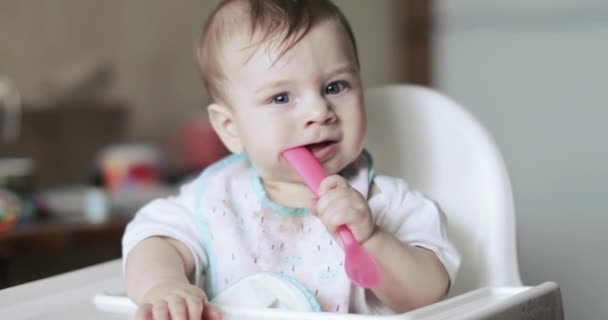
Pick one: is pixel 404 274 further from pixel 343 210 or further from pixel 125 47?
pixel 125 47

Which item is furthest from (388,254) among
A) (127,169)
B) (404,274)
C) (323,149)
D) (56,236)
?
(127,169)

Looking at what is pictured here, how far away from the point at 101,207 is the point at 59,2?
0.63 meters

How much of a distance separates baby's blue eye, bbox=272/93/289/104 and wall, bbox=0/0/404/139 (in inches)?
52.6

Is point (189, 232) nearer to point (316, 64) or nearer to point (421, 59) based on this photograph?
point (316, 64)

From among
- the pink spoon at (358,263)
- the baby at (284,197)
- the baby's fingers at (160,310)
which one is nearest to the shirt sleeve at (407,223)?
the baby at (284,197)

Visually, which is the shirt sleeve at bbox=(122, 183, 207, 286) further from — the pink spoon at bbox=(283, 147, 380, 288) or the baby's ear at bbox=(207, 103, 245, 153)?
the pink spoon at bbox=(283, 147, 380, 288)

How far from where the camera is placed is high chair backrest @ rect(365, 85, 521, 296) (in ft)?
3.13

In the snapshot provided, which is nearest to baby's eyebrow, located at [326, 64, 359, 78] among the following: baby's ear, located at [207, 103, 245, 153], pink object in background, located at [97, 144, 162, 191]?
baby's ear, located at [207, 103, 245, 153]

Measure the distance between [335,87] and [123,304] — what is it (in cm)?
26

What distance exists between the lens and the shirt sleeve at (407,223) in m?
0.83

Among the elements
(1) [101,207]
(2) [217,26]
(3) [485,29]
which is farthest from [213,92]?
(3) [485,29]

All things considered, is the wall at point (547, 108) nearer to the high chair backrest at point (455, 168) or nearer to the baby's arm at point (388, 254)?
the high chair backrest at point (455, 168)

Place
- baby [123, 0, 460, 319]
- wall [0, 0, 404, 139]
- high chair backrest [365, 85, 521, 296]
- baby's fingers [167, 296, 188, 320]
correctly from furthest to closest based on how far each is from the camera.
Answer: wall [0, 0, 404, 139] → high chair backrest [365, 85, 521, 296] → baby [123, 0, 460, 319] → baby's fingers [167, 296, 188, 320]

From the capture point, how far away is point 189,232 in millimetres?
880
